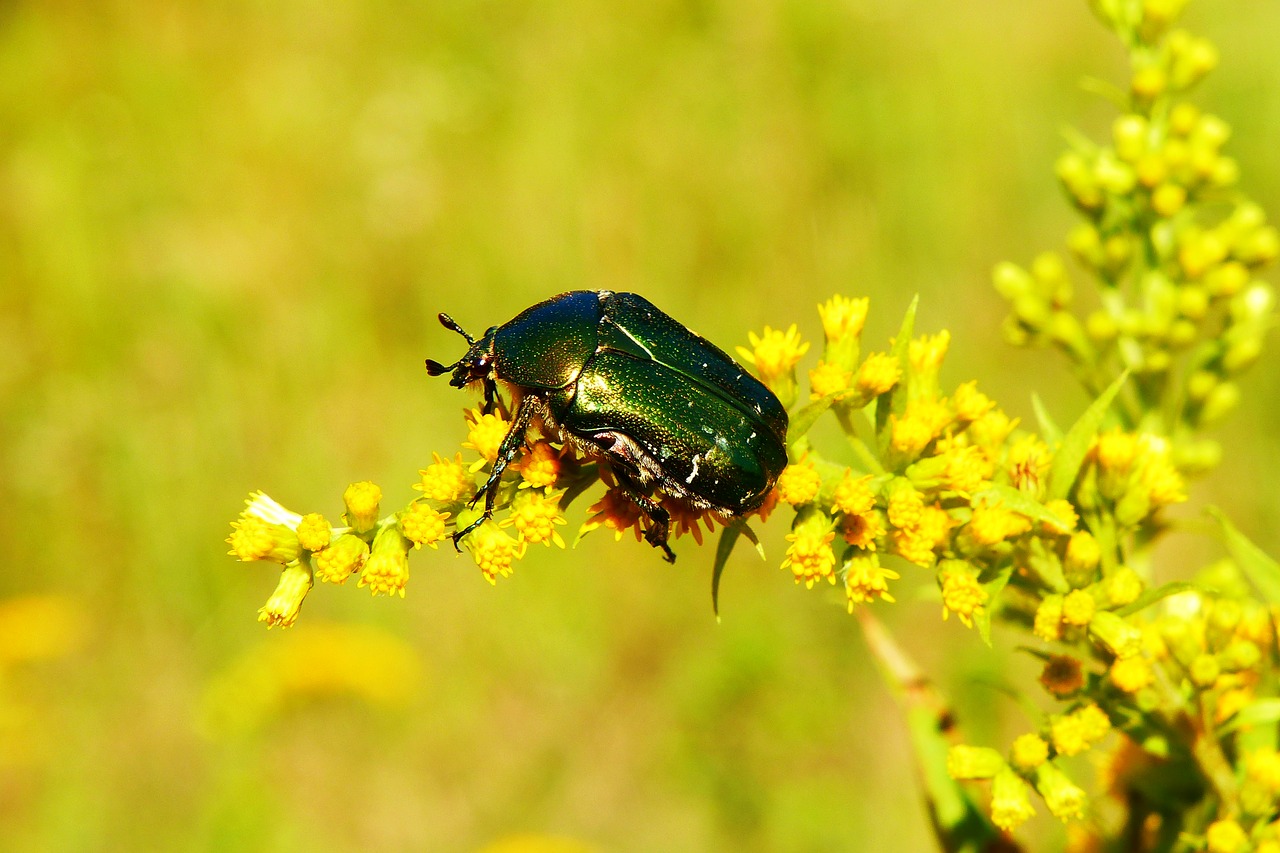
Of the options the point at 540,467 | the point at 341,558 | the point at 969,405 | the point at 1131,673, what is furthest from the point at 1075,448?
the point at 341,558

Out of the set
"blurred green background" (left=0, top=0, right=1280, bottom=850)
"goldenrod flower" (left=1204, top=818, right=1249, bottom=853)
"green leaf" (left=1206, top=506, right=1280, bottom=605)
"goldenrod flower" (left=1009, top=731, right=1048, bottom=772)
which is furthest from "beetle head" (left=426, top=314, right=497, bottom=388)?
"blurred green background" (left=0, top=0, right=1280, bottom=850)

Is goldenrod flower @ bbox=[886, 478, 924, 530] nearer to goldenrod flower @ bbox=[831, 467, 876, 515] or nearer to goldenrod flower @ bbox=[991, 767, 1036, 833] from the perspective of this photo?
goldenrod flower @ bbox=[831, 467, 876, 515]

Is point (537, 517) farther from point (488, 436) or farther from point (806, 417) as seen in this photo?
point (806, 417)

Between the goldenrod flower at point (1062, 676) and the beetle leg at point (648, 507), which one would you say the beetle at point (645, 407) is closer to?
the beetle leg at point (648, 507)

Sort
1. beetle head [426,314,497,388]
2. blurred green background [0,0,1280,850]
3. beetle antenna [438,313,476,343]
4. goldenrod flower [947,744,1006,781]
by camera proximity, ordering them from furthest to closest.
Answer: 1. blurred green background [0,0,1280,850]
2. beetle antenna [438,313,476,343]
3. beetle head [426,314,497,388]
4. goldenrod flower [947,744,1006,781]

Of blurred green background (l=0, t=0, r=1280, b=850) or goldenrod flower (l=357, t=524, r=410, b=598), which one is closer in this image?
goldenrod flower (l=357, t=524, r=410, b=598)

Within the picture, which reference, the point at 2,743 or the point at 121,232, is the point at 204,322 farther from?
the point at 2,743

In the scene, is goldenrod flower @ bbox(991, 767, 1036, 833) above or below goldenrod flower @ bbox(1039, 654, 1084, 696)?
below
